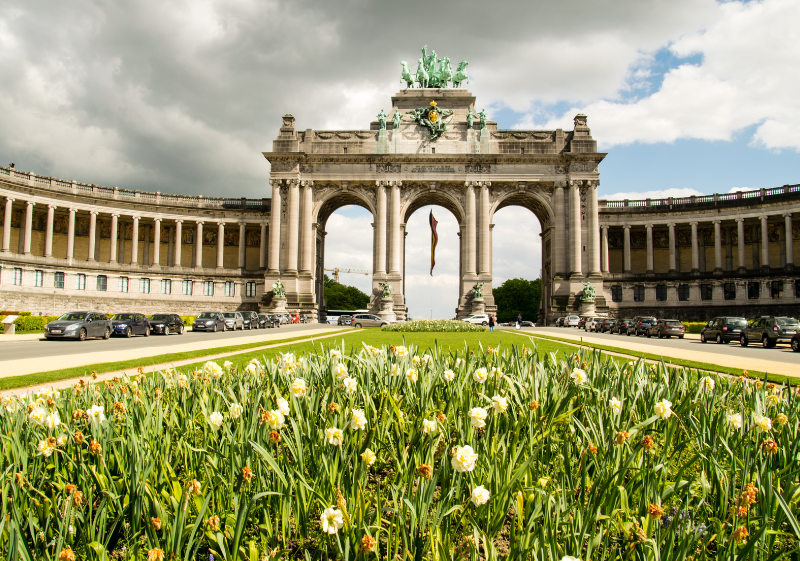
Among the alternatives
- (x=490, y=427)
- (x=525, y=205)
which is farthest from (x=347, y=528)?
(x=525, y=205)

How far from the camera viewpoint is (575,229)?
2435 inches

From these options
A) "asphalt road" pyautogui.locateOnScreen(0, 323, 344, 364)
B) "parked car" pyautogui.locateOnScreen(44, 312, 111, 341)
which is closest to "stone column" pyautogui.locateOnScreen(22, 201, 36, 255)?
"parked car" pyautogui.locateOnScreen(44, 312, 111, 341)

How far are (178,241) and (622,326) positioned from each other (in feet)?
194

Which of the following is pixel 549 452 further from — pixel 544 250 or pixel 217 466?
pixel 544 250

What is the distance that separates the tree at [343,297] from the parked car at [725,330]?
117 m

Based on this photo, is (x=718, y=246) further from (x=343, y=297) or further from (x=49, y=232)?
(x=343, y=297)

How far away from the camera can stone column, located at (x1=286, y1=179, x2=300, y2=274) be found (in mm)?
62875

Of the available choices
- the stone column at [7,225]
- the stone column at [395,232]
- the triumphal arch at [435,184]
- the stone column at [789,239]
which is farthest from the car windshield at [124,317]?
the stone column at [789,239]

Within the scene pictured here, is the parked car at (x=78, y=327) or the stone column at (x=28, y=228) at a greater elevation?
the stone column at (x=28, y=228)

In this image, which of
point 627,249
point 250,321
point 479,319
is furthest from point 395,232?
point 627,249

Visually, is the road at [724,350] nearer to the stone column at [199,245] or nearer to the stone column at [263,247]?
the stone column at [263,247]

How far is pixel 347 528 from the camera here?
116 inches

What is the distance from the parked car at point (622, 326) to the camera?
44294 millimetres

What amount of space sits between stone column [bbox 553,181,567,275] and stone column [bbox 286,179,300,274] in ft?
110
